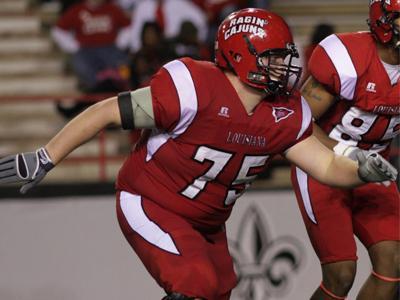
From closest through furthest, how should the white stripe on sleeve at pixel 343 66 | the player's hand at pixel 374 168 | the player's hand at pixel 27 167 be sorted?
the player's hand at pixel 374 168, the player's hand at pixel 27 167, the white stripe on sleeve at pixel 343 66

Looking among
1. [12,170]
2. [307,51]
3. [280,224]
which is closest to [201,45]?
[307,51]

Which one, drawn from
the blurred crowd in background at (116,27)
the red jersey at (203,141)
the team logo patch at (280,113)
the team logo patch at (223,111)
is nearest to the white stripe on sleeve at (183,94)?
the red jersey at (203,141)

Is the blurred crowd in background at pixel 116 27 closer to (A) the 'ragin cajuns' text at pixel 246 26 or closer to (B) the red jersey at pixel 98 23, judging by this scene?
(B) the red jersey at pixel 98 23

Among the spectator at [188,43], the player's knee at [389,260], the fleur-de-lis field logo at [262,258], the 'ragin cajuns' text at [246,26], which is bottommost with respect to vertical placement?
the fleur-de-lis field logo at [262,258]

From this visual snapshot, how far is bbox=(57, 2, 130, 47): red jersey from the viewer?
9.26m

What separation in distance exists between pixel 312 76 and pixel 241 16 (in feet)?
1.93

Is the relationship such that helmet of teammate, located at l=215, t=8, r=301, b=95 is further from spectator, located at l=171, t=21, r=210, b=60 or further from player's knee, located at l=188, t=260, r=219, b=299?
spectator, located at l=171, t=21, r=210, b=60

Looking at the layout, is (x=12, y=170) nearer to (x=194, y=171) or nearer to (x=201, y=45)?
(x=194, y=171)

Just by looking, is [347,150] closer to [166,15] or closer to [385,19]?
[385,19]

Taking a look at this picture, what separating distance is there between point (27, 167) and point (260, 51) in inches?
41.4

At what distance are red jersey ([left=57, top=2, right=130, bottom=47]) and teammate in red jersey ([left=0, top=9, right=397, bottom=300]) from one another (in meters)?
4.32

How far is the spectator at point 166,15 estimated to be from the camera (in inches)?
360

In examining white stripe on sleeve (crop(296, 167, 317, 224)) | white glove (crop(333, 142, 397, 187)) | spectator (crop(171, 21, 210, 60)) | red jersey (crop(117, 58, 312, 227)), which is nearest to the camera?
red jersey (crop(117, 58, 312, 227))

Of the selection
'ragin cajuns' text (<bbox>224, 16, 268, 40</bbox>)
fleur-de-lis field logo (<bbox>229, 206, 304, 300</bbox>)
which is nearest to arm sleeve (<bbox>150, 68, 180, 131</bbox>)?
'ragin cajuns' text (<bbox>224, 16, 268, 40</bbox>)
